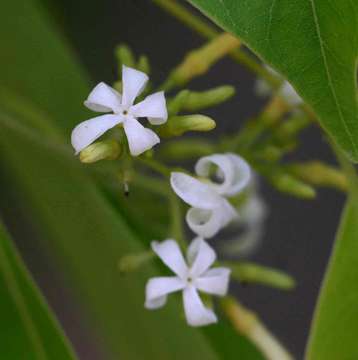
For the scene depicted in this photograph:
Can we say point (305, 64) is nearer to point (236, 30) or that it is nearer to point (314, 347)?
point (236, 30)

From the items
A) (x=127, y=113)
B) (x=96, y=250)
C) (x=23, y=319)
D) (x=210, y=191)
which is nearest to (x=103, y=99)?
(x=127, y=113)

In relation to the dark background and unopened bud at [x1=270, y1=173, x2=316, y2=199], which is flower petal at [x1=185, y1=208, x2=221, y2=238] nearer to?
unopened bud at [x1=270, y1=173, x2=316, y2=199]

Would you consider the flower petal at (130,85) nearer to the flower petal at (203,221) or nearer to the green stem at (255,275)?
the flower petal at (203,221)

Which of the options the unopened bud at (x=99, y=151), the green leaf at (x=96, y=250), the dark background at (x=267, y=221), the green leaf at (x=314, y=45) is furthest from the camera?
the dark background at (x=267, y=221)

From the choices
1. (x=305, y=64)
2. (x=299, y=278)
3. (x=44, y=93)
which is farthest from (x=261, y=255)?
(x=305, y=64)

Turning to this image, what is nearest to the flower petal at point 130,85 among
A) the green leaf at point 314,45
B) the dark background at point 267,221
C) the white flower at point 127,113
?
the white flower at point 127,113

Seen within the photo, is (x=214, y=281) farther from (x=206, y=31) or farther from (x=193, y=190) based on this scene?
(x=206, y=31)

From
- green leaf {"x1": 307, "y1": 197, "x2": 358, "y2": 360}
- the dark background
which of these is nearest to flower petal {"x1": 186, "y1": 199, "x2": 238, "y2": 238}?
green leaf {"x1": 307, "y1": 197, "x2": 358, "y2": 360}
